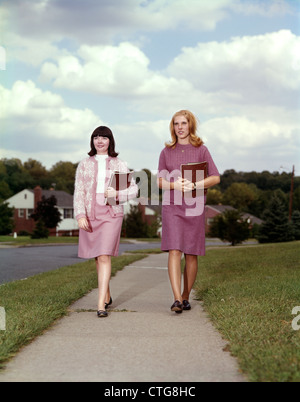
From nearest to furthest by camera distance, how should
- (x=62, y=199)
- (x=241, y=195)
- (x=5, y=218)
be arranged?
(x=5, y=218), (x=62, y=199), (x=241, y=195)

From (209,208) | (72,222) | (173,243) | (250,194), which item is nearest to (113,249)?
(173,243)

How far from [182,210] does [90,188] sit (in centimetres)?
106

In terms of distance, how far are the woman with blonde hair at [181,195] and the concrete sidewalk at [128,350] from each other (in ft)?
2.17

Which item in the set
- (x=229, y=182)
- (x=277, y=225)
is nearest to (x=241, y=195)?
(x=229, y=182)

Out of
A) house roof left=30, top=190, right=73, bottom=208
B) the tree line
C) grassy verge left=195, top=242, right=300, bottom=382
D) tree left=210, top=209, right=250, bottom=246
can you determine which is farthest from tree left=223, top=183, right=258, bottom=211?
grassy verge left=195, top=242, right=300, bottom=382

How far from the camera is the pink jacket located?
20.5ft

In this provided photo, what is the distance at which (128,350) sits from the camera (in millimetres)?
4484

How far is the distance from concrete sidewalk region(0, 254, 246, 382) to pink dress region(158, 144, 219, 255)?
0.79 m

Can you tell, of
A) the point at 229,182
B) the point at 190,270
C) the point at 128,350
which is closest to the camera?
the point at 128,350

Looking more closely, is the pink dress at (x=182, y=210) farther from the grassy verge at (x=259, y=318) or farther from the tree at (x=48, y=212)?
the tree at (x=48, y=212)

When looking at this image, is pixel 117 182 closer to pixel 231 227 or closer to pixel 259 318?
pixel 259 318

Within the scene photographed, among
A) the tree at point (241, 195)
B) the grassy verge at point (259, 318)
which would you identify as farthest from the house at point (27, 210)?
the grassy verge at point (259, 318)
